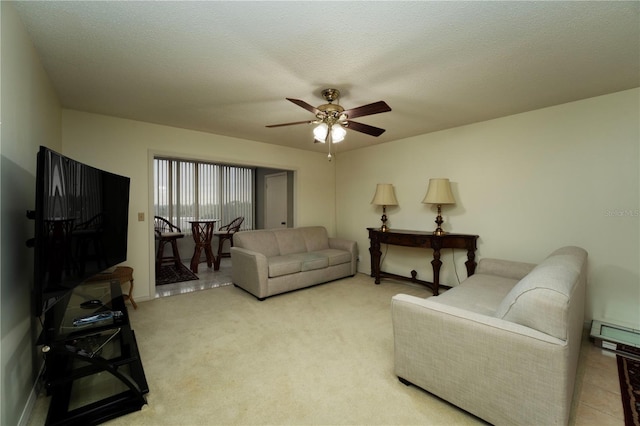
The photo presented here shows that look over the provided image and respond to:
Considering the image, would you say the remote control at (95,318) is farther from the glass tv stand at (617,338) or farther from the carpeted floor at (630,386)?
the glass tv stand at (617,338)

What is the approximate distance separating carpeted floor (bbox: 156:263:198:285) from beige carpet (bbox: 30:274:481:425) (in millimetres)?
1049

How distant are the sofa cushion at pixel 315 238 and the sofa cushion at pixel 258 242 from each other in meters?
0.57

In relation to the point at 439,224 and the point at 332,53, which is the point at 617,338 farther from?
the point at 332,53

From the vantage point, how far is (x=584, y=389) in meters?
1.82

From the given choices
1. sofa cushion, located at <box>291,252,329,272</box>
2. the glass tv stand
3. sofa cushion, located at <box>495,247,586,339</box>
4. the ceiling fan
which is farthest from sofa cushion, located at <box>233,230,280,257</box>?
the glass tv stand

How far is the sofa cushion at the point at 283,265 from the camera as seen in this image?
356cm

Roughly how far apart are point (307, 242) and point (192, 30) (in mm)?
3399

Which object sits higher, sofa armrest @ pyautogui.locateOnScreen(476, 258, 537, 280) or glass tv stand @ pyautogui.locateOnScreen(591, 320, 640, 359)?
sofa armrest @ pyautogui.locateOnScreen(476, 258, 537, 280)

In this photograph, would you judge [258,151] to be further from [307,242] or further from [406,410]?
[406,410]

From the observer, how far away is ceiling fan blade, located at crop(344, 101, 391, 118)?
198 cm

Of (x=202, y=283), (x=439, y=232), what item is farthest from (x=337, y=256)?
(x=202, y=283)

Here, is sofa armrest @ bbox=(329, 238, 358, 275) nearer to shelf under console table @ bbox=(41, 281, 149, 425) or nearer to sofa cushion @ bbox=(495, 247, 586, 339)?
sofa cushion @ bbox=(495, 247, 586, 339)

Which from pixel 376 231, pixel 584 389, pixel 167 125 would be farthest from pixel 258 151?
pixel 584 389

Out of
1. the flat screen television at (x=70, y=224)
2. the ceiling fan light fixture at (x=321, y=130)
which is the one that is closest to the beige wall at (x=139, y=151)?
the flat screen television at (x=70, y=224)
